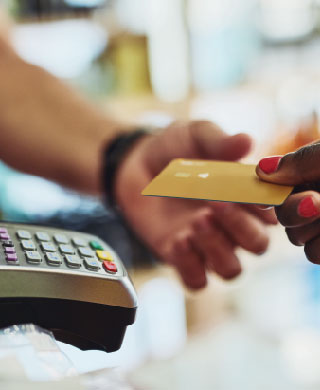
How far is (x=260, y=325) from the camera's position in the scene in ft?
2.72

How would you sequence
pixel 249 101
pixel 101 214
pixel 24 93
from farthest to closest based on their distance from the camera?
pixel 249 101
pixel 101 214
pixel 24 93

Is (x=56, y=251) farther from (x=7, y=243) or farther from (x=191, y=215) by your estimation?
(x=191, y=215)

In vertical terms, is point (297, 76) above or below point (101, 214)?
above

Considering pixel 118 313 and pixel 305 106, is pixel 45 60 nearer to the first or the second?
pixel 305 106

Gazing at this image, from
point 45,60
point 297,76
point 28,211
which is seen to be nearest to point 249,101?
point 297,76

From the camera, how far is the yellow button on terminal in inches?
15.9

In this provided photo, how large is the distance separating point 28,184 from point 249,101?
68cm

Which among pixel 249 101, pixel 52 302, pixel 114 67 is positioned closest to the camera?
pixel 52 302

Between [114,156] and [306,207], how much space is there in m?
0.43

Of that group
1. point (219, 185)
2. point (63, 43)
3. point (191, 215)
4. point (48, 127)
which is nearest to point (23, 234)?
point (219, 185)

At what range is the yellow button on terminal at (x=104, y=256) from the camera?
40 cm

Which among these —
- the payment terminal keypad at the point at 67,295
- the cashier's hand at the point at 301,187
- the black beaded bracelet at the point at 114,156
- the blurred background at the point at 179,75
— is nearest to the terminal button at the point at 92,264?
the payment terminal keypad at the point at 67,295

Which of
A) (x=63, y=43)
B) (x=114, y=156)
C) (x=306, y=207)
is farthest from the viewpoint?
(x=63, y=43)

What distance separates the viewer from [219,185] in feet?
1.16
